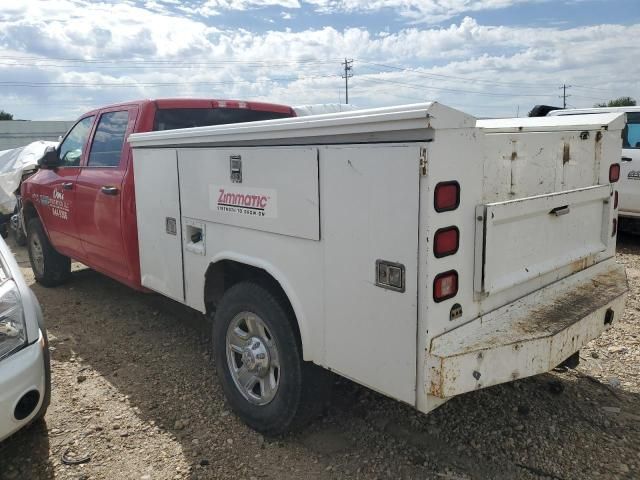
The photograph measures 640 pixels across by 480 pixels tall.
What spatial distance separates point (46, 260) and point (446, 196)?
17.8ft

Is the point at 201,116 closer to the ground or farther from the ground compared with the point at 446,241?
farther from the ground

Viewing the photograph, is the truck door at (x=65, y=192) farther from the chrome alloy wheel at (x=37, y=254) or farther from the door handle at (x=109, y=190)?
the door handle at (x=109, y=190)

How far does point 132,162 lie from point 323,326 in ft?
7.84

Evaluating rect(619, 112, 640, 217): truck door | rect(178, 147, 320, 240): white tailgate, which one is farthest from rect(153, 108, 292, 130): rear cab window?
rect(619, 112, 640, 217): truck door

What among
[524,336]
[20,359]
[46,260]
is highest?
[524,336]

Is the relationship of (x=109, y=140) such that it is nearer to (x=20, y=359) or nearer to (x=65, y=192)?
(x=65, y=192)

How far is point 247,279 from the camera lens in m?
3.27

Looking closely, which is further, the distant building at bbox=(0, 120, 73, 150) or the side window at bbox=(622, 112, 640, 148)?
the distant building at bbox=(0, 120, 73, 150)

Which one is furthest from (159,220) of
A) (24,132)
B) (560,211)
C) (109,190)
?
(24,132)

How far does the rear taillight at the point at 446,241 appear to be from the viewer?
219 centimetres

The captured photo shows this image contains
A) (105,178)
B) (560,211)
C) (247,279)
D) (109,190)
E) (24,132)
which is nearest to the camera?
(560,211)

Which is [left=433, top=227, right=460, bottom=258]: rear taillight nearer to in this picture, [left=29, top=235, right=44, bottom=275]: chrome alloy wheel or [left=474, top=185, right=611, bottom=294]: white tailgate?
[left=474, top=185, right=611, bottom=294]: white tailgate

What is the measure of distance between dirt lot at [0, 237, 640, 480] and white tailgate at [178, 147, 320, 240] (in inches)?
47.9

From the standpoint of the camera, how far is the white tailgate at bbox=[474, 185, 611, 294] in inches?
96.0
